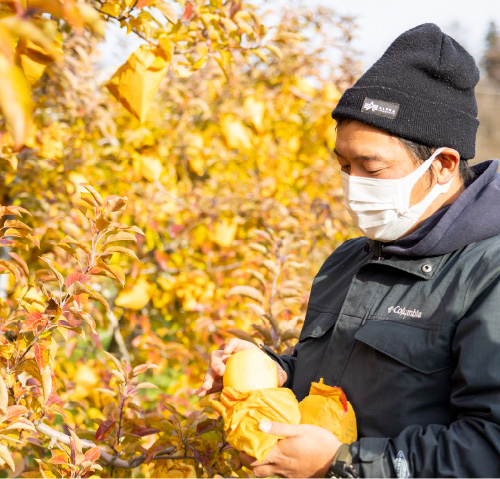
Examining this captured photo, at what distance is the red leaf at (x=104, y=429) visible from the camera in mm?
1849

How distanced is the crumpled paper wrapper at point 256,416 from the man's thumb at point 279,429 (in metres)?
0.02

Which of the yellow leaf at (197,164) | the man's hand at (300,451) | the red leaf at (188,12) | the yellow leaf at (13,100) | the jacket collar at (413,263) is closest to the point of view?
the yellow leaf at (13,100)

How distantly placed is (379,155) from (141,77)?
1.03 metres

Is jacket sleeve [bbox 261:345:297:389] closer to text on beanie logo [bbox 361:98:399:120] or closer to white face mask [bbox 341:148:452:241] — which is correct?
white face mask [bbox 341:148:452:241]

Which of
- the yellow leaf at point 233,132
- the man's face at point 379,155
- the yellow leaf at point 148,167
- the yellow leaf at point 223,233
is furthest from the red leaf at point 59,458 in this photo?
the yellow leaf at point 233,132

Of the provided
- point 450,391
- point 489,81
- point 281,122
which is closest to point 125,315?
point 281,122

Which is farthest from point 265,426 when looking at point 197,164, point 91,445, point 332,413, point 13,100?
point 197,164

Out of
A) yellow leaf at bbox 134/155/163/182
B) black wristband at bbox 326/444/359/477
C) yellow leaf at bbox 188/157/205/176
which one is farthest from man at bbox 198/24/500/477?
yellow leaf at bbox 188/157/205/176

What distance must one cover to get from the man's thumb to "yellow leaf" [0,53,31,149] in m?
0.84

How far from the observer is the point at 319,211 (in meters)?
3.91

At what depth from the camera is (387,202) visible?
4.90 ft

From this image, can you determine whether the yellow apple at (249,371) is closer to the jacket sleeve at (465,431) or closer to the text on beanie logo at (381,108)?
the jacket sleeve at (465,431)

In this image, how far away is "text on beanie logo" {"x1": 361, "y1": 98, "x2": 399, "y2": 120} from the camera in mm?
1439

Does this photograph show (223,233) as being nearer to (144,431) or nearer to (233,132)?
(233,132)
